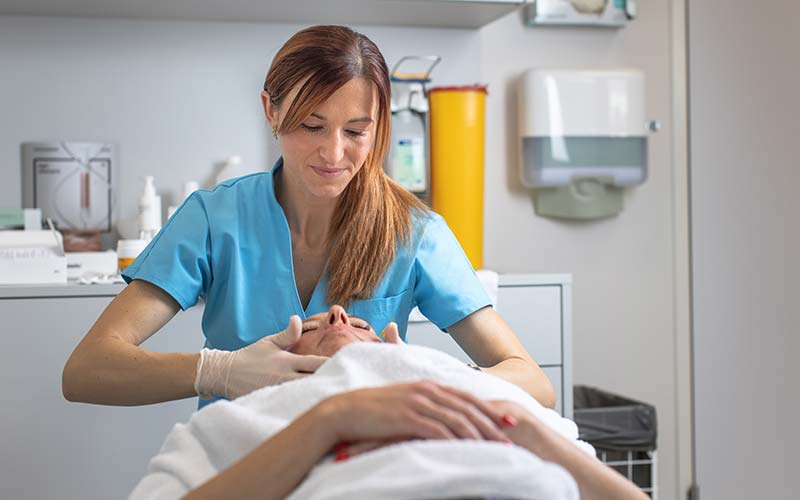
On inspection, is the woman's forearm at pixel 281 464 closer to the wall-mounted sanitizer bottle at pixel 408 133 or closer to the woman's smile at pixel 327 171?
the woman's smile at pixel 327 171

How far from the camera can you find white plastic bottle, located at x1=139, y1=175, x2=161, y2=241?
2.51m

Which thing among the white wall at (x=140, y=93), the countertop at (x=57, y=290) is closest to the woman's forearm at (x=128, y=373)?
the countertop at (x=57, y=290)

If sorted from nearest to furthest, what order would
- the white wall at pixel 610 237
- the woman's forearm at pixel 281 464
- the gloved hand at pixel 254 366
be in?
the woman's forearm at pixel 281 464, the gloved hand at pixel 254 366, the white wall at pixel 610 237

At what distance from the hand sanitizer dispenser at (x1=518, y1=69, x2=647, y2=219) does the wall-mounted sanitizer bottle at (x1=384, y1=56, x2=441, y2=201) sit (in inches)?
13.5

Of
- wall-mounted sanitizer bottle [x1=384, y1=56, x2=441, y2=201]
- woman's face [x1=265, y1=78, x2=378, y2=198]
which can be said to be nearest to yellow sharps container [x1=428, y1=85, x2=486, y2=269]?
wall-mounted sanitizer bottle [x1=384, y1=56, x2=441, y2=201]

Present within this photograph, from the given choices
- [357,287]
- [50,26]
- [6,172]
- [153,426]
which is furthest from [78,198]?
[357,287]

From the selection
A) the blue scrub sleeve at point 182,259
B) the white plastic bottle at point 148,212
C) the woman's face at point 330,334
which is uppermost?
the white plastic bottle at point 148,212

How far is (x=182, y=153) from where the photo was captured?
270 centimetres

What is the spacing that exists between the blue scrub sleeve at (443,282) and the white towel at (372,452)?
0.46m

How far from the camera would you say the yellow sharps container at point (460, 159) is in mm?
Answer: 2646

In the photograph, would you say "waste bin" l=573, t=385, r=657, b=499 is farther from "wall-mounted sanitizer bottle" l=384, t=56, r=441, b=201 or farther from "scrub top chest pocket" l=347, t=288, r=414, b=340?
"scrub top chest pocket" l=347, t=288, r=414, b=340

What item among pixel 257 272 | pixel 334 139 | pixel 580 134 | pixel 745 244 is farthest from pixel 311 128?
pixel 745 244

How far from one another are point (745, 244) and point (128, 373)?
1.80 metres

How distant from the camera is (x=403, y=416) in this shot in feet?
3.22
